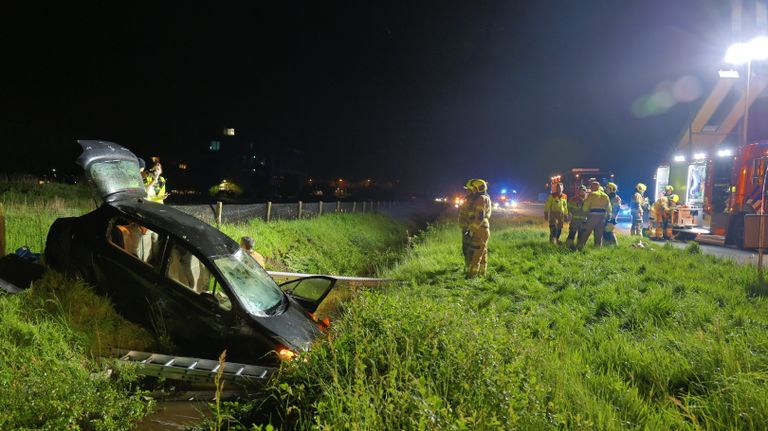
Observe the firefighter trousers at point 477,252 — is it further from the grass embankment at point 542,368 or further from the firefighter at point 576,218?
the firefighter at point 576,218

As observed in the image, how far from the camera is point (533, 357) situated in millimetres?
3783

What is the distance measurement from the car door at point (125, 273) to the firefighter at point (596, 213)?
33.3 ft

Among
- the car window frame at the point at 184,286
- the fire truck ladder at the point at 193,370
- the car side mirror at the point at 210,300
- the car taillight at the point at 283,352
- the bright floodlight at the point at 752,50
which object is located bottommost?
the fire truck ladder at the point at 193,370

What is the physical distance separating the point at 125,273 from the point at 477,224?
241 inches

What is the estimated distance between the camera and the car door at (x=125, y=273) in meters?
4.47

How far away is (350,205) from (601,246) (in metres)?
12.0

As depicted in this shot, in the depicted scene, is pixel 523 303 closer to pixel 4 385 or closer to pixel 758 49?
pixel 4 385

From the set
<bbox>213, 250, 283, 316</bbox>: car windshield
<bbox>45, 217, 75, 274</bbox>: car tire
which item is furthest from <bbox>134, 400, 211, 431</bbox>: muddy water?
<bbox>45, 217, 75, 274</bbox>: car tire

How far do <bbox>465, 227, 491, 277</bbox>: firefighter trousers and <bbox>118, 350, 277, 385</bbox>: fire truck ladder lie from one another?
5.74 m

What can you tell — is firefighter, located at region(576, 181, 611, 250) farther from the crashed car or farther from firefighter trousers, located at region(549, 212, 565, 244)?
the crashed car

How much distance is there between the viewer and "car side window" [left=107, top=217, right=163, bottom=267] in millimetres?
4734

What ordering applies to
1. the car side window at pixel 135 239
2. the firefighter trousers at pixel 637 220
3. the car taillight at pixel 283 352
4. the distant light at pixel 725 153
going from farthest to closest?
the firefighter trousers at pixel 637 220
the distant light at pixel 725 153
the car side window at pixel 135 239
the car taillight at pixel 283 352

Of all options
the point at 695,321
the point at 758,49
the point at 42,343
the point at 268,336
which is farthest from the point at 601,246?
the point at 42,343

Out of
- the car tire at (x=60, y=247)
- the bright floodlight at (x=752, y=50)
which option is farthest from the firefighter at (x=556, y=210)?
the car tire at (x=60, y=247)
